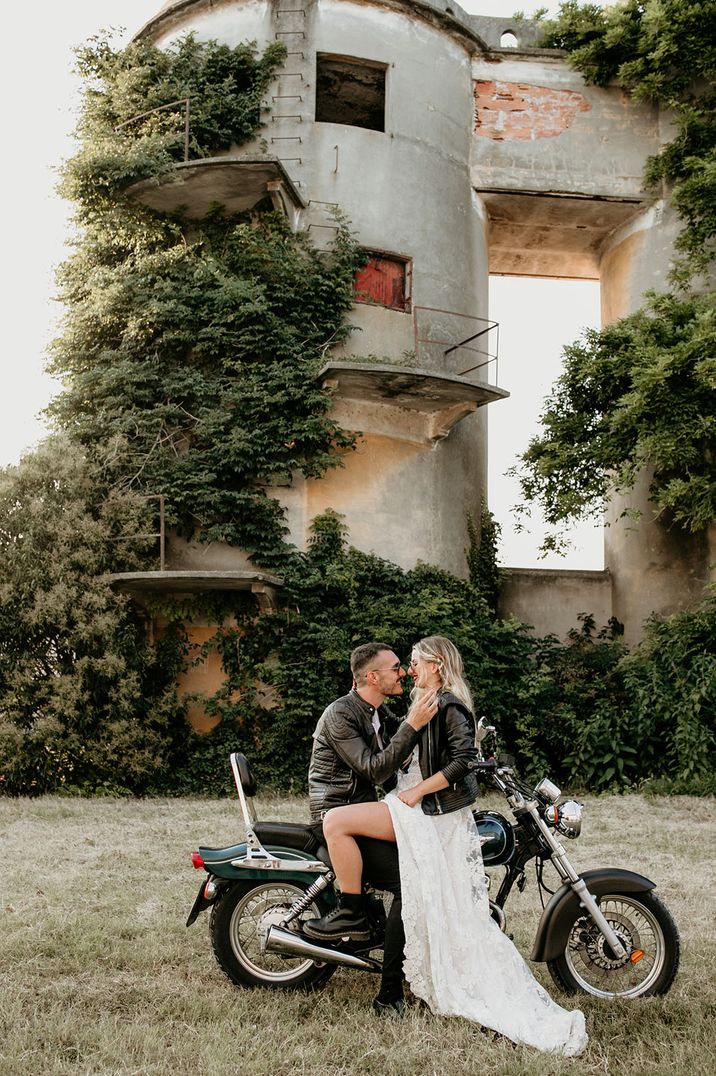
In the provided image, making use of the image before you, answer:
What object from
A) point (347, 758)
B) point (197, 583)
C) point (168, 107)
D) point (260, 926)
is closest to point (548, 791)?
point (347, 758)

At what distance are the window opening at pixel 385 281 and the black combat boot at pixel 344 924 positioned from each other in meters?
13.4

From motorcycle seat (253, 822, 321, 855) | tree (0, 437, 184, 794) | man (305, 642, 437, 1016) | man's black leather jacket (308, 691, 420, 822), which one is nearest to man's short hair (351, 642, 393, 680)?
man (305, 642, 437, 1016)

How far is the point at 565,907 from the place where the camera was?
546cm

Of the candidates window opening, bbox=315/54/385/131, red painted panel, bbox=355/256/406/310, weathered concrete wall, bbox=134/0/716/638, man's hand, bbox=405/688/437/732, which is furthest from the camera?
window opening, bbox=315/54/385/131

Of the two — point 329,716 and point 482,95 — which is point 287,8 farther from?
point 329,716

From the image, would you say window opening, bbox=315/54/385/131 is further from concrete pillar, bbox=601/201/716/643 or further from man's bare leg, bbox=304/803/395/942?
man's bare leg, bbox=304/803/395/942

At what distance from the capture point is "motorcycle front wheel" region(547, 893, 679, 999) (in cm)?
551

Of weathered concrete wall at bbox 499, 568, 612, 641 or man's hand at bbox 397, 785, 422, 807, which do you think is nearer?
man's hand at bbox 397, 785, 422, 807

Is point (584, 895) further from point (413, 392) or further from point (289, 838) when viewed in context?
point (413, 392)

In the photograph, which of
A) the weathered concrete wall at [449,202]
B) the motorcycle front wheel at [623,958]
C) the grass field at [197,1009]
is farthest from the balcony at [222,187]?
the motorcycle front wheel at [623,958]

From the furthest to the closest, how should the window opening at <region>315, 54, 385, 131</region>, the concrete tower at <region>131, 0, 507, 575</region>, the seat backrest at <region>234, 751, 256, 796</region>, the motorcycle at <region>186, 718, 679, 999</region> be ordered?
the window opening at <region>315, 54, 385, 131</region>
the concrete tower at <region>131, 0, 507, 575</region>
the seat backrest at <region>234, 751, 256, 796</region>
the motorcycle at <region>186, 718, 679, 999</region>

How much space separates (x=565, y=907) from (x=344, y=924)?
112 cm

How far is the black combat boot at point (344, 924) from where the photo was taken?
546 cm

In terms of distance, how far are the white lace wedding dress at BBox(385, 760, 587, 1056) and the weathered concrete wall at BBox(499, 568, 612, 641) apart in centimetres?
1439
